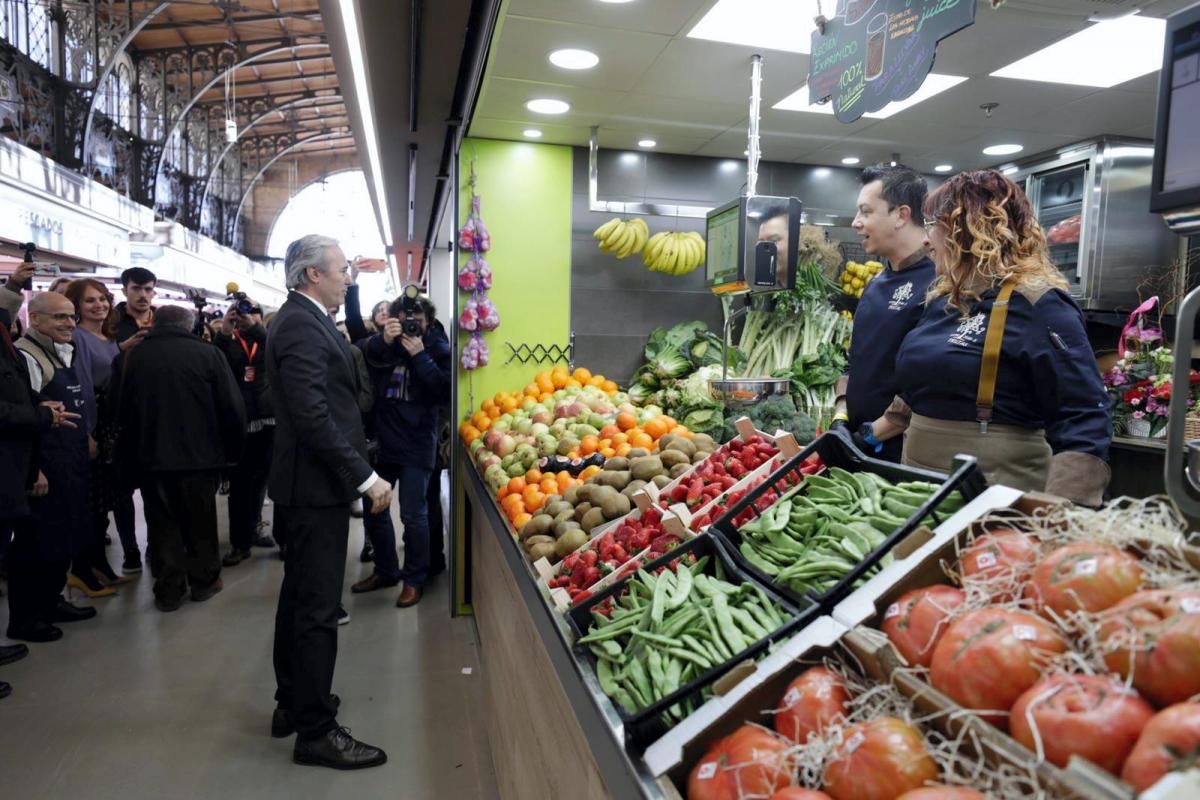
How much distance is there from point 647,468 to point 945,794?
207 centimetres

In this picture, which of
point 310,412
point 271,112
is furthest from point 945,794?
point 271,112

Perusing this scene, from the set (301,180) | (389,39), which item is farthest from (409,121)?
(301,180)

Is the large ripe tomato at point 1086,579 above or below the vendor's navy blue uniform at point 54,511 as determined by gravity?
above

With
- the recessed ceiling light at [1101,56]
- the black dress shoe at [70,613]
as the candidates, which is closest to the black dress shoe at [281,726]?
the black dress shoe at [70,613]

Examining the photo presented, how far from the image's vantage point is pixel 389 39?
12.0 ft

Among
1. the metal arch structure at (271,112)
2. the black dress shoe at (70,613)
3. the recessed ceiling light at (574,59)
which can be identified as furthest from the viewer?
the metal arch structure at (271,112)

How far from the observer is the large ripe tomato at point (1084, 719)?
73 centimetres

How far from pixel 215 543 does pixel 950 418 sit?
445 centimetres

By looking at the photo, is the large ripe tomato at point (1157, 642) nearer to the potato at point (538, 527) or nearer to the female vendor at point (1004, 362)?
the female vendor at point (1004, 362)

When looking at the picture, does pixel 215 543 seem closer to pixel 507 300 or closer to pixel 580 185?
pixel 507 300

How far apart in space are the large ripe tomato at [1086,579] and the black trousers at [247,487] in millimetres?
5425

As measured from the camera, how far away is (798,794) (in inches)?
35.5

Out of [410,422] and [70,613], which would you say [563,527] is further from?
[70,613]

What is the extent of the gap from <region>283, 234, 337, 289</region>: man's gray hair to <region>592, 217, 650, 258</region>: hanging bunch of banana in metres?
2.41
